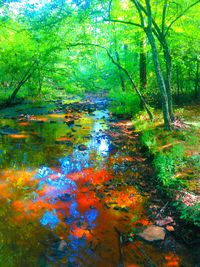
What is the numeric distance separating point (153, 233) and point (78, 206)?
1809 millimetres

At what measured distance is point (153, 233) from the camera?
473 cm

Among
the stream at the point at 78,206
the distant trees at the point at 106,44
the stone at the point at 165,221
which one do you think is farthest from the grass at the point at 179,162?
the distant trees at the point at 106,44

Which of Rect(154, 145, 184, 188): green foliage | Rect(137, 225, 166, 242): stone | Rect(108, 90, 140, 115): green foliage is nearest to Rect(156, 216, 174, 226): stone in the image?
Rect(137, 225, 166, 242): stone

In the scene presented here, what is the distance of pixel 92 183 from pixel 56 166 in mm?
1702

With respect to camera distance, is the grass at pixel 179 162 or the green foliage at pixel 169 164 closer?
the grass at pixel 179 162

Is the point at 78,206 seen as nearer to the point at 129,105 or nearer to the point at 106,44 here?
the point at 129,105

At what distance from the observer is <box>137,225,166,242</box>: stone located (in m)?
4.62

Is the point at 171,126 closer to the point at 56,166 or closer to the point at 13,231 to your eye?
the point at 56,166

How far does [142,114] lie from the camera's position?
13750 mm

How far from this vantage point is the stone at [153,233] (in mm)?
4617

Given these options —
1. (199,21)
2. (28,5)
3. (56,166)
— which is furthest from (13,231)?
(199,21)

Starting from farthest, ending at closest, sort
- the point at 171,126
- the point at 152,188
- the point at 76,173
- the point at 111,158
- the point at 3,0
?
the point at 3,0 → the point at 171,126 → the point at 111,158 → the point at 76,173 → the point at 152,188

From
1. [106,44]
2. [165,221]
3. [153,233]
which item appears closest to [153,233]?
[153,233]

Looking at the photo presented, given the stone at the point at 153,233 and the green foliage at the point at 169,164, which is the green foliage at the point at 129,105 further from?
the stone at the point at 153,233
